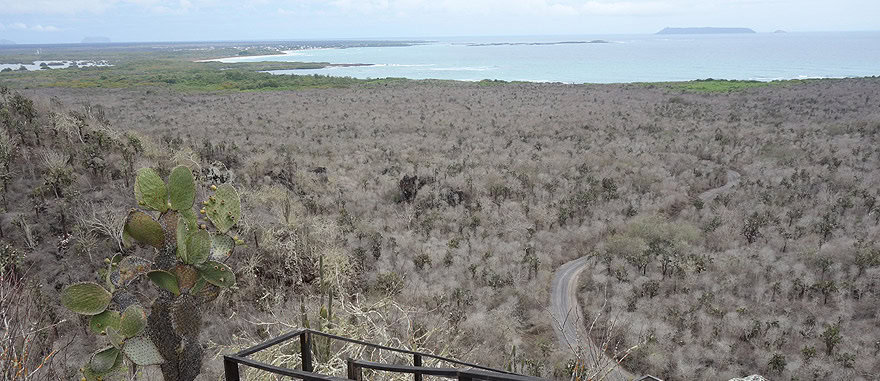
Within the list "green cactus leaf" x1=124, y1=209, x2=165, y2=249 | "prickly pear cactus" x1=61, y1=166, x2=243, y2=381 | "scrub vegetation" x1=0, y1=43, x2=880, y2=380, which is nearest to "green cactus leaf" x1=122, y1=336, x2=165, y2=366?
"prickly pear cactus" x1=61, y1=166, x2=243, y2=381

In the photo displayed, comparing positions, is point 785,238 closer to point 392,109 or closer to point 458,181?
point 458,181

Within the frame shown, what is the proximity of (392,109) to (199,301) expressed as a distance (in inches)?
1617

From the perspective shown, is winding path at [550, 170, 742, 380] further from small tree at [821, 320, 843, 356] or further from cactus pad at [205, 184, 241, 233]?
cactus pad at [205, 184, 241, 233]

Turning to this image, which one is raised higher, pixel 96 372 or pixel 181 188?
pixel 181 188

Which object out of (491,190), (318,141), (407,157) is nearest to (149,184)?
(491,190)

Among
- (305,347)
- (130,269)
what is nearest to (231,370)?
(305,347)

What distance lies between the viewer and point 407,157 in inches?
1077

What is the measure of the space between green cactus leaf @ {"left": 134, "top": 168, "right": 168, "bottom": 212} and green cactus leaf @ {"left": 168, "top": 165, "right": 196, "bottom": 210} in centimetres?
7

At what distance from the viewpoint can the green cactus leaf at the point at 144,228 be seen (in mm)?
4438

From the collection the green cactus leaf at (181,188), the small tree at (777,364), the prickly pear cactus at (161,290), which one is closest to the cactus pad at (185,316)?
the prickly pear cactus at (161,290)

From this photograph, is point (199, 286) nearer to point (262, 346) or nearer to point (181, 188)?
point (181, 188)

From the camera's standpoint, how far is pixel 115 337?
419 cm

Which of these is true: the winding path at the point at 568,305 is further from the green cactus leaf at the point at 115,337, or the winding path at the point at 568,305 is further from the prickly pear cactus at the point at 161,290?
the green cactus leaf at the point at 115,337

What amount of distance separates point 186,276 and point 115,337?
2.34 ft
